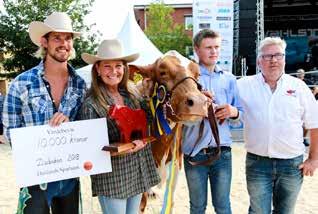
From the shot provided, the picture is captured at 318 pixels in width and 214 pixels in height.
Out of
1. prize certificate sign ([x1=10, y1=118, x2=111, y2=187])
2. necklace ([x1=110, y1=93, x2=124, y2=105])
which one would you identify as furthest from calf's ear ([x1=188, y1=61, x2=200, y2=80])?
prize certificate sign ([x1=10, y1=118, x2=111, y2=187])

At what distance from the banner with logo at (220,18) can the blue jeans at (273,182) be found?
34.4ft

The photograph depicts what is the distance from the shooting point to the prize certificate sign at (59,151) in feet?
8.89

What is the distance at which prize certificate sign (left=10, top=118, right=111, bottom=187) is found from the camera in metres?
2.71

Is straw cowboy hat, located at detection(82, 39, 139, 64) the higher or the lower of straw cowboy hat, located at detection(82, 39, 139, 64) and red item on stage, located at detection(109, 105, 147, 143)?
the higher

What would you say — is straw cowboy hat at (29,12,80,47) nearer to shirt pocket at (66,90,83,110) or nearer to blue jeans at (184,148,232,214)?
shirt pocket at (66,90,83,110)

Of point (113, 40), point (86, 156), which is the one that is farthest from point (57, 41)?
point (86, 156)

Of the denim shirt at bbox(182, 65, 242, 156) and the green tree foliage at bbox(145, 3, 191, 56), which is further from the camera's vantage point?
the green tree foliage at bbox(145, 3, 191, 56)

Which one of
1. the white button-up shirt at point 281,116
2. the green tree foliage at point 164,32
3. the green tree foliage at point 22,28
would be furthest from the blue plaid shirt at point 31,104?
the green tree foliage at point 164,32

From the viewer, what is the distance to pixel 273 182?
3361 millimetres

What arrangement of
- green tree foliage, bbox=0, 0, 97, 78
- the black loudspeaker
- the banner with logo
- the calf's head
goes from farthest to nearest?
green tree foliage, bbox=0, 0, 97, 78, the black loudspeaker, the banner with logo, the calf's head

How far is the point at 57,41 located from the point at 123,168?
1.05 meters

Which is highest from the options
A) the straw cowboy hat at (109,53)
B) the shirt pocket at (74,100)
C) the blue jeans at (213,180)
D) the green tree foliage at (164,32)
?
the green tree foliage at (164,32)

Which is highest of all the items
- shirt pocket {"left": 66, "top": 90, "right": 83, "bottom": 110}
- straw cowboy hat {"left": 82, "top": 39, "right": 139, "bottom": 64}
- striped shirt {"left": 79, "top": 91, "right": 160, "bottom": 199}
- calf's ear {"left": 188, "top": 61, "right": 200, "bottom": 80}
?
straw cowboy hat {"left": 82, "top": 39, "right": 139, "bottom": 64}

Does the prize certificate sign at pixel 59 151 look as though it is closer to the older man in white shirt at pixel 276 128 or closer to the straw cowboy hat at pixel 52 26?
the straw cowboy hat at pixel 52 26
